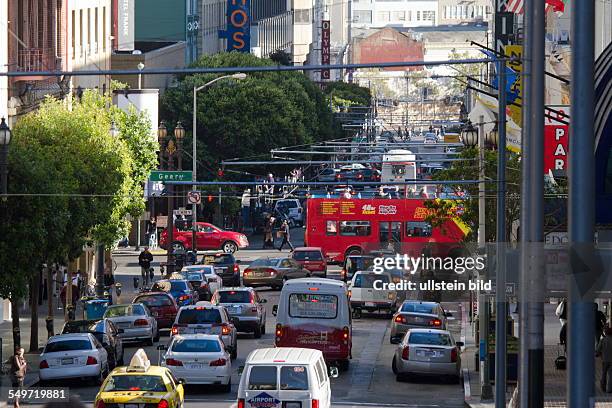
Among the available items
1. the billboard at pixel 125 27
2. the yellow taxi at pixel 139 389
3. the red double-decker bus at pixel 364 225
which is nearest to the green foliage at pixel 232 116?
the billboard at pixel 125 27

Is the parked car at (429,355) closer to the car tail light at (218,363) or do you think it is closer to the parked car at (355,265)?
the car tail light at (218,363)

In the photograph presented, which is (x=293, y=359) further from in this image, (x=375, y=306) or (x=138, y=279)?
(x=138, y=279)

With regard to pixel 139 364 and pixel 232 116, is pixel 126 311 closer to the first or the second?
pixel 139 364

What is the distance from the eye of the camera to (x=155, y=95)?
6975 centimetres

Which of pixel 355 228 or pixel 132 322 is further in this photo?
pixel 355 228

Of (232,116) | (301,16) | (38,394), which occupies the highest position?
(301,16)

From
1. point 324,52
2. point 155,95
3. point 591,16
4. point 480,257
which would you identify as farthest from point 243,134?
point 324,52

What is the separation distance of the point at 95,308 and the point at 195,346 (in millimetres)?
12112

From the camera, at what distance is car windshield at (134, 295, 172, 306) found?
43875 mm

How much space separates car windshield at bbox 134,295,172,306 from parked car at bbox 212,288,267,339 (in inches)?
66.2

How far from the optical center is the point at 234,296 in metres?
43.2

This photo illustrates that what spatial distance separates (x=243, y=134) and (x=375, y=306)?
39.2m

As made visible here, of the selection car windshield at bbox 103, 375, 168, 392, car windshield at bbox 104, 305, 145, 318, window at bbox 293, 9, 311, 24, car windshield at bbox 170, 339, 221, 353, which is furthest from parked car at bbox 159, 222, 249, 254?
window at bbox 293, 9, 311, 24

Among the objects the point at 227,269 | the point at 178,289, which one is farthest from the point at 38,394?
the point at 227,269
